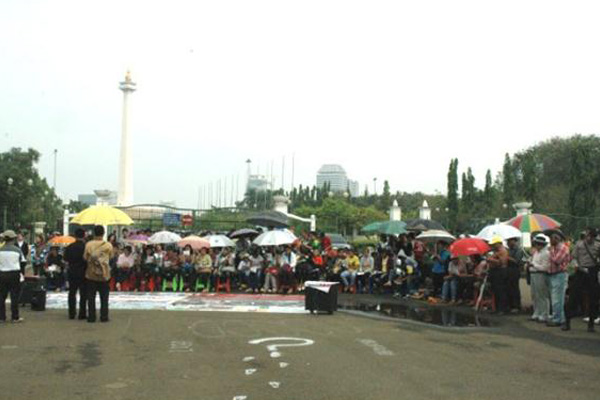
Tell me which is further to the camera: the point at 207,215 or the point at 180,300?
the point at 207,215

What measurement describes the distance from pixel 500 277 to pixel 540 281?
1.71m

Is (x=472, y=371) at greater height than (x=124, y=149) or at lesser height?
lesser

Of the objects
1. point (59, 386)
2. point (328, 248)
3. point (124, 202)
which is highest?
point (124, 202)

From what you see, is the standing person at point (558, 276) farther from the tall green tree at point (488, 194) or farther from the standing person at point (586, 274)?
the tall green tree at point (488, 194)

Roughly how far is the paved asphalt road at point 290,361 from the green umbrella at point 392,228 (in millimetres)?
9247

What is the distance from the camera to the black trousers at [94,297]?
511 inches

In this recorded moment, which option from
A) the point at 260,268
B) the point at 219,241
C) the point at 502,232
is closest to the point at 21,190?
the point at 219,241

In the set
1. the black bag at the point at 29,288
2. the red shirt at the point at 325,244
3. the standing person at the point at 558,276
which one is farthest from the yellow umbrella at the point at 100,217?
the standing person at the point at 558,276

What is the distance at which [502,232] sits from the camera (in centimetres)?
1747

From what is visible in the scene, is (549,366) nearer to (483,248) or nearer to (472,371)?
(472,371)

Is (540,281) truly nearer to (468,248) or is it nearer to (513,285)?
(513,285)

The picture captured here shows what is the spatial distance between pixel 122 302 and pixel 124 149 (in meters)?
39.7

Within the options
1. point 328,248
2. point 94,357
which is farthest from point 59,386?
point 328,248

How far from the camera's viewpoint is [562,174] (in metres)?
61.6
